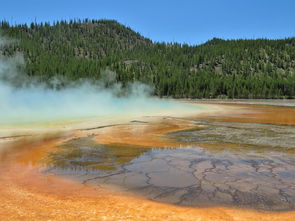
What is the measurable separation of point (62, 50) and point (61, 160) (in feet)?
510

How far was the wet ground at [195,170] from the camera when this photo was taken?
7.87 metres

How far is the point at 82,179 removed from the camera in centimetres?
940

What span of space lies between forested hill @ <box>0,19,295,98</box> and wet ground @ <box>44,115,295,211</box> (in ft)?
280

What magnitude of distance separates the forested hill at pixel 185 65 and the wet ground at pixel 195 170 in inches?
3359

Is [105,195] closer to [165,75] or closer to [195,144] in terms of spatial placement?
[195,144]

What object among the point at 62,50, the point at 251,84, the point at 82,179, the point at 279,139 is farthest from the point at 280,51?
the point at 82,179

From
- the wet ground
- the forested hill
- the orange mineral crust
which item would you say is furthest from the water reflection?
the forested hill

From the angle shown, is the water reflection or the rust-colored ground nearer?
the rust-colored ground

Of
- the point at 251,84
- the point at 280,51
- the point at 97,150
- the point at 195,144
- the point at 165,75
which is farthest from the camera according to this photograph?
the point at 280,51

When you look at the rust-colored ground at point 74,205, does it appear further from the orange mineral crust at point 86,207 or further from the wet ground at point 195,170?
the wet ground at point 195,170

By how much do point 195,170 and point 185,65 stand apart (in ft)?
485

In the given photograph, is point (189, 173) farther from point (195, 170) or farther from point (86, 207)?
point (86, 207)

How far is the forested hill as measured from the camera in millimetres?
106125

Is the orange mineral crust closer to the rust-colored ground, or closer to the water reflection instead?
the rust-colored ground
